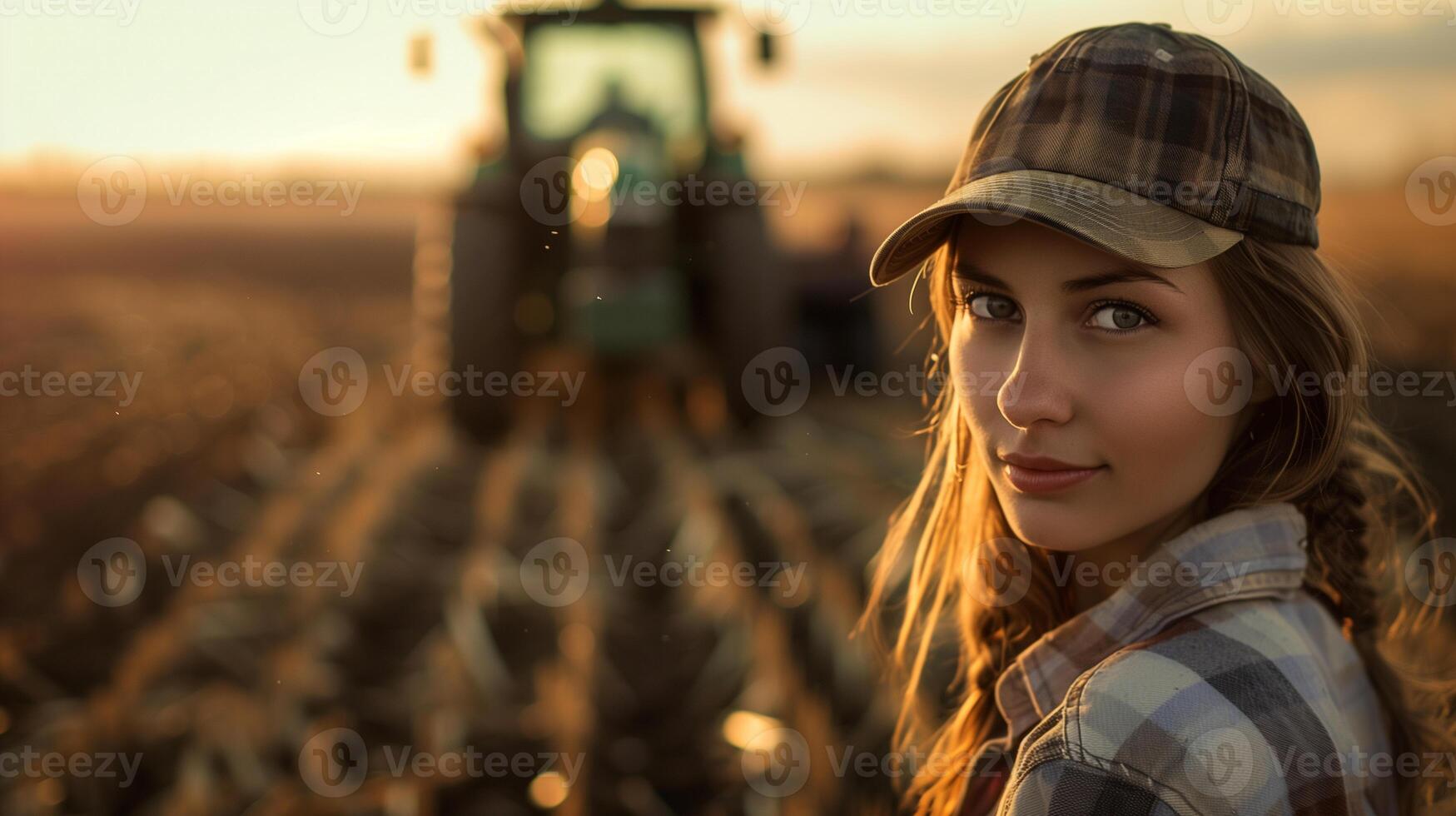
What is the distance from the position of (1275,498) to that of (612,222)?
199 inches

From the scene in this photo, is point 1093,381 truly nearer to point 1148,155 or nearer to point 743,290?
point 1148,155

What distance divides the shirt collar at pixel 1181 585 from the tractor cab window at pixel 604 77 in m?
5.76

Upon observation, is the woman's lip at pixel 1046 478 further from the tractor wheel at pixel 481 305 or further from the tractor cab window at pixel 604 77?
the tractor cab window at pixel 604 77

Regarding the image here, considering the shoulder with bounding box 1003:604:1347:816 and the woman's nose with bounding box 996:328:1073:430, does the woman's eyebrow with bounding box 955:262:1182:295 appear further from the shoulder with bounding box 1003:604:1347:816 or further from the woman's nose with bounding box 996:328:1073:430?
the shoulder with bounding box 1003:604:1347:816

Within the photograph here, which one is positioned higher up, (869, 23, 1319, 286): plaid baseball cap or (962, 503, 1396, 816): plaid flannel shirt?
(869, 23, 1319, 286): plaid baseball cap

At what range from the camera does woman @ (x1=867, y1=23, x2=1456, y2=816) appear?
3.28ft

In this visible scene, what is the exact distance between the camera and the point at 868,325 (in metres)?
7.94

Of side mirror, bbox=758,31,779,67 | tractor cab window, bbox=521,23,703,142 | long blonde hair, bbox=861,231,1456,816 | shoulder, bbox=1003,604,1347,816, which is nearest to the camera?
shoulder, bbox=1003,604,1347,816

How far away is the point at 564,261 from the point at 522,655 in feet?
11.2

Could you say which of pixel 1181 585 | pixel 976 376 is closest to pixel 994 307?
pixel 976 376

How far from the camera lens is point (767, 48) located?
235 inches

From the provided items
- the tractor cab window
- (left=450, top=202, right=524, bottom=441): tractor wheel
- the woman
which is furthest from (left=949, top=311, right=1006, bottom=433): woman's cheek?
the tractor cab window

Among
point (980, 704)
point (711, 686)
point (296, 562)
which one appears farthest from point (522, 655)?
point (980, 704)

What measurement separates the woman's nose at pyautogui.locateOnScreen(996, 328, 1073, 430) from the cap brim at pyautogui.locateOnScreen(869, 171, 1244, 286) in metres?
0.11
